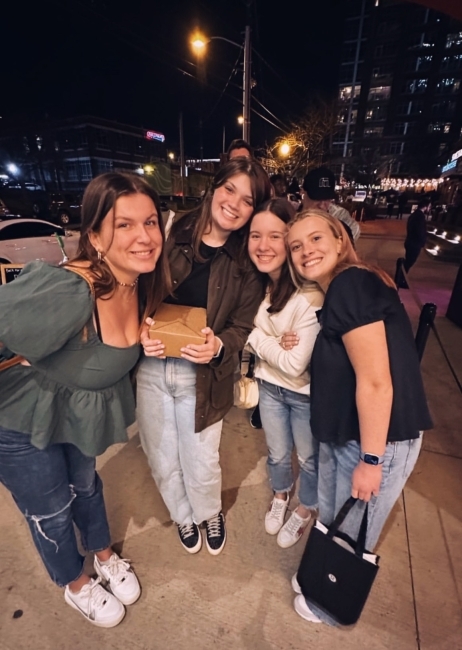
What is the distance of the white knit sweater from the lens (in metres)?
1.67

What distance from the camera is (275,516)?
7.07ft

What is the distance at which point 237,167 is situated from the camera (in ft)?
5.61

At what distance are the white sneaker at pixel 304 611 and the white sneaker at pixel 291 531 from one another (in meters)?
0.34

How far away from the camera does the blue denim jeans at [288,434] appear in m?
1.89

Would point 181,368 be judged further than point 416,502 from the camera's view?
No

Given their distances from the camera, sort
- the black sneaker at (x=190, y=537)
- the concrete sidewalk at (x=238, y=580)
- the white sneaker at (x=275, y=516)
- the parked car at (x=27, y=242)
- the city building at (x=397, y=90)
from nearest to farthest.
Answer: the concrete sidewalk at (x=238, y=580) < the black sneaker at (x=190, y=537) < the white sneaker at (x=275, y=516) < the parked car at (x=27, y=242) < the city building at (x=397, y=90)

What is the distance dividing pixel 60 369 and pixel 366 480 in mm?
1234

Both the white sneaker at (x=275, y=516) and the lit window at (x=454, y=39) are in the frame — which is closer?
the white sneaker at (x=275, y=516)

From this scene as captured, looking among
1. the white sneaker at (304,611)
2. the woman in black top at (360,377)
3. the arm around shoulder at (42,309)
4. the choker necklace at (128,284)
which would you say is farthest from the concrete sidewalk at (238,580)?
the choker necklace at (128,284)

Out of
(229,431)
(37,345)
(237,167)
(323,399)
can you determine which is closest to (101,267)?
(37,345)

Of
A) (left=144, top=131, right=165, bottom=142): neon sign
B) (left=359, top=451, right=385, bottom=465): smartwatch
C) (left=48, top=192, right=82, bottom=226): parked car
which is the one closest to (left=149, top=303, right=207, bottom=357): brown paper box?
(left=359, top=451, right=385, bottom=465): smartwatch

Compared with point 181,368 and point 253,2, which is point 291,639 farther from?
point 253,2

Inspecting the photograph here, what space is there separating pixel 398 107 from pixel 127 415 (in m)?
66.1

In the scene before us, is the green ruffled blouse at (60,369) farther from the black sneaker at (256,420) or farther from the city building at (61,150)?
the city building at (61,150)
